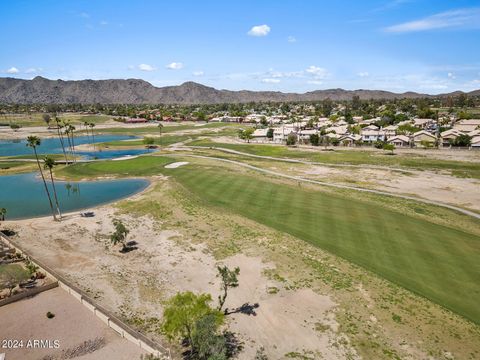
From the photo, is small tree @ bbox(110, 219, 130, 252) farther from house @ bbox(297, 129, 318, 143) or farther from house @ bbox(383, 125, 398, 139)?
house @ bbox(383, 125, 398, 139)

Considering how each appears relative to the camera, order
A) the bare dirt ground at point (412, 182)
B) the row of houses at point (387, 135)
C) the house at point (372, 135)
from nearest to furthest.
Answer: the bare dirt ground at point (412, 182) → the row of houses at point (387, 135) → the house at point (372, 135)

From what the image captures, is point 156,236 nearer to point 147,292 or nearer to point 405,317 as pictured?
point 147,292

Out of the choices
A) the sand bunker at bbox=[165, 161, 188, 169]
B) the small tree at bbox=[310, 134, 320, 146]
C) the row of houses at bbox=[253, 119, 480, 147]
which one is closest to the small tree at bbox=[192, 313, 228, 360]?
the sand bunker at bbox=[165, 161, 188, 169]

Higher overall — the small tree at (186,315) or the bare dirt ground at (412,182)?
the small tree at (186,315)

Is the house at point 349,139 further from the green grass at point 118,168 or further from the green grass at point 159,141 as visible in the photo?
the green grass at point 118,168

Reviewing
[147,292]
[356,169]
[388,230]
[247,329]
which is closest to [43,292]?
[147,292]

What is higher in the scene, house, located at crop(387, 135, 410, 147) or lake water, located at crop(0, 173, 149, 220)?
house, located at crop(387, 135, 410, 147)

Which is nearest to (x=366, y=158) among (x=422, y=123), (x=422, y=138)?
(x=422, y=138)

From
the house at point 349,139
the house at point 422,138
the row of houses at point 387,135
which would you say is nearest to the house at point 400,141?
the row of houses at point 387,135
